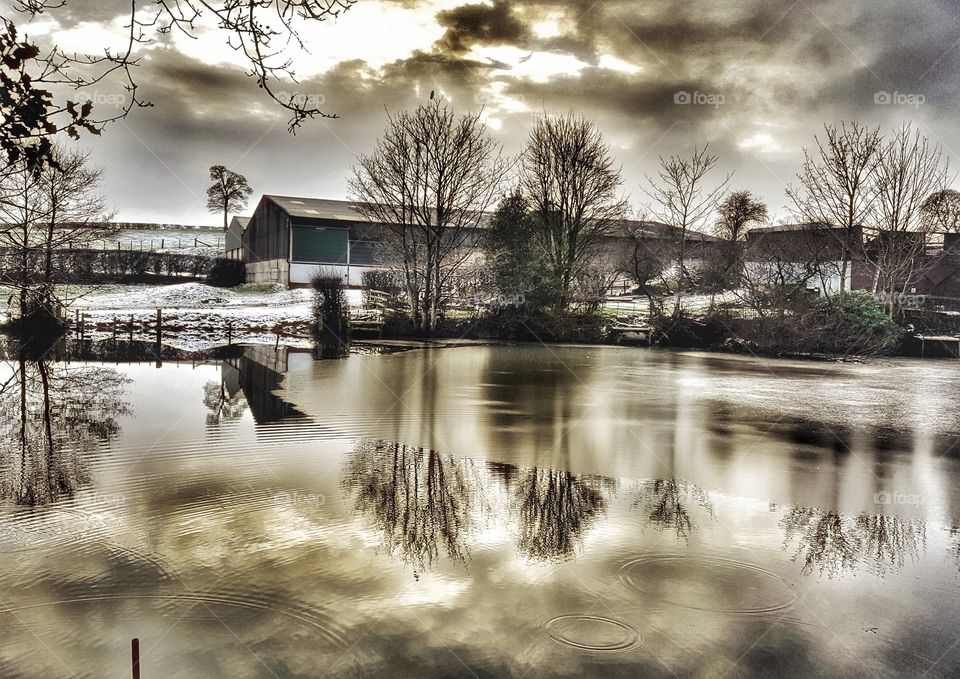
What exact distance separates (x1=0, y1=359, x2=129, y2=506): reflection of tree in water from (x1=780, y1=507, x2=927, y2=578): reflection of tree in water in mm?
6012

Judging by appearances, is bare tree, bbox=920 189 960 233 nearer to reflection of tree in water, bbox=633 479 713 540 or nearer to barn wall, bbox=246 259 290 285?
reflection of tree in water, bbox=633 479 713 540

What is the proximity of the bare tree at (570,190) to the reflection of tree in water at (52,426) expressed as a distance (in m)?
20.6

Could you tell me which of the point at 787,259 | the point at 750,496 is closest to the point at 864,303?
the point at 787,259

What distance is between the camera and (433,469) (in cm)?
809

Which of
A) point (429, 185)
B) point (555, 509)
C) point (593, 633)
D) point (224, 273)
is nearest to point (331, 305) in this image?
point (429, 185)

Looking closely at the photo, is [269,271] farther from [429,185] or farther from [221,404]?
[221,404]

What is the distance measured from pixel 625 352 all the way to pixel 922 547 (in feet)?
69.2

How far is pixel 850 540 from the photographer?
19.8 ft

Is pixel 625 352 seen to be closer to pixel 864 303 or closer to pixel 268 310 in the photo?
pixel 864 303

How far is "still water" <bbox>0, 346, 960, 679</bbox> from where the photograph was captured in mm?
4062

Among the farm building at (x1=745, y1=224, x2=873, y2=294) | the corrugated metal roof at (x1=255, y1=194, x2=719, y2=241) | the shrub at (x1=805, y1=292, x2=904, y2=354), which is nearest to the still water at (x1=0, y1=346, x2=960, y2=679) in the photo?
the shrub at (x1=805, y1=292, x2=904, y2=354)

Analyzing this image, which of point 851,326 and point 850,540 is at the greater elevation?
point 851,326

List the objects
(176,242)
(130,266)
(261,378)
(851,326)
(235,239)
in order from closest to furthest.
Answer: (261,378) < (851,326) < (130,266) < (235,239) < (176,242)

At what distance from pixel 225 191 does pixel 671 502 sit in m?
77.7
